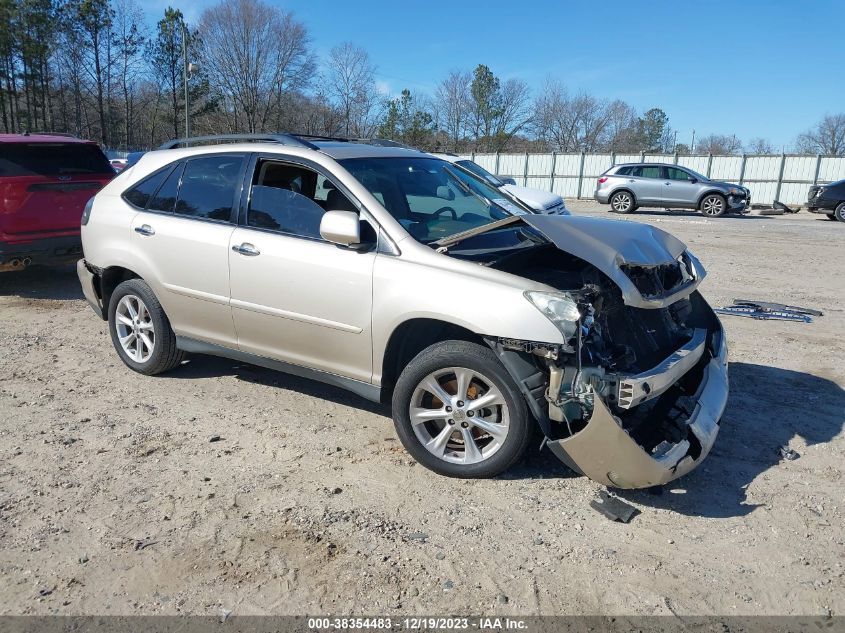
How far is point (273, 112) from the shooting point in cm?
5453

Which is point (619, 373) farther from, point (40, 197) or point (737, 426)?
point (40, 197)

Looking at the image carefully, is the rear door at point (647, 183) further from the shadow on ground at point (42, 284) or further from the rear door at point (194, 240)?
the rear door at point (194, 240)

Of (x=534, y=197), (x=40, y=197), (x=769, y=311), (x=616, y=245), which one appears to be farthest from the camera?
(x=534, y=197)

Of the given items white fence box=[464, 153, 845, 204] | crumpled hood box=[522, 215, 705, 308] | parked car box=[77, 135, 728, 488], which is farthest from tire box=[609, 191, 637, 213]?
crumpled hood box=[522, 215, 705, 308]

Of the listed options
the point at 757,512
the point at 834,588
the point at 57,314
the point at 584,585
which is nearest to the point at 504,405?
the point at 584,585

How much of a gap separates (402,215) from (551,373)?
1513mm

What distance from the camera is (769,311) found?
750 cm

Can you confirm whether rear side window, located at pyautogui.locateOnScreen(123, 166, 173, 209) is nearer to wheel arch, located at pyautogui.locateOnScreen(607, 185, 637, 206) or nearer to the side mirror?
the side mirror

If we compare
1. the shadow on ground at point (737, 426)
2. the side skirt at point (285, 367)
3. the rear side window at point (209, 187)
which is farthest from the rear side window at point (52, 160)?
the side skirt at point (285, 367)

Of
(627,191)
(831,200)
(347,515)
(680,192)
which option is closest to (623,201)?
(627,191)

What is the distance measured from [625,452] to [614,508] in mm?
424

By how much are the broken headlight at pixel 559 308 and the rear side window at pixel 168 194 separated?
3041mm

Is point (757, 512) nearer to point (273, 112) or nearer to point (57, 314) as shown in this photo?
point (57, 314)

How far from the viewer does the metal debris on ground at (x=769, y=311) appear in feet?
24.0
